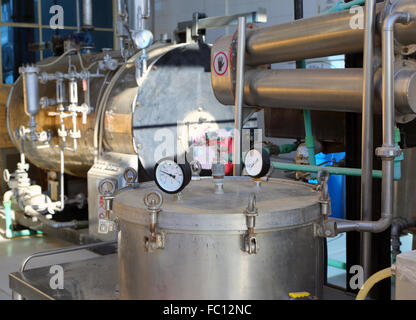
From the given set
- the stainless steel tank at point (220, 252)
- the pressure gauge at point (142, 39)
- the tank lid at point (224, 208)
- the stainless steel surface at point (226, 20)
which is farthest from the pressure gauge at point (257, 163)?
the pressure gauge at point (142, 39)

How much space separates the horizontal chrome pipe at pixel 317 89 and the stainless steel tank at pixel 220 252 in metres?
→ 0.45

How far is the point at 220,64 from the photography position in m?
2.66

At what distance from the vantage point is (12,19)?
22.9ft

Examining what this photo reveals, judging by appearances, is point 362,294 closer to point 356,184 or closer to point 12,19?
point 356,184

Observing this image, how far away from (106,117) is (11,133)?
70.2 inches

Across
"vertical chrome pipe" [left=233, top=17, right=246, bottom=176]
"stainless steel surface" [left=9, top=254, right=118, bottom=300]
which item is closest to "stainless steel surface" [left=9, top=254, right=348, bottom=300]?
"stainless steel surface" [left=9, top=254, right=118, bottom=300]

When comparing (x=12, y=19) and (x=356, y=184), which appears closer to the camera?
(x=356, y=184)

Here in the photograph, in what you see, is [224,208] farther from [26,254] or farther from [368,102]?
[26,254]

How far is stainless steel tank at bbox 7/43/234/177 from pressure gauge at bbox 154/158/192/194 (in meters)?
2.12

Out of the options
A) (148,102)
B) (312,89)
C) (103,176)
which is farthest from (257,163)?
(103,176)

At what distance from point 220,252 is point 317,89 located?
32.8 inches

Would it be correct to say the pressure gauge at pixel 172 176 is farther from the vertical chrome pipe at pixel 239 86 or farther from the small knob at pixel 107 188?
the vertical chrome pipe at pixel 239 86

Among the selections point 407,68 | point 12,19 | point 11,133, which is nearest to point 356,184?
point 407,68

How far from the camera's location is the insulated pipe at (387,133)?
1.92 meters
